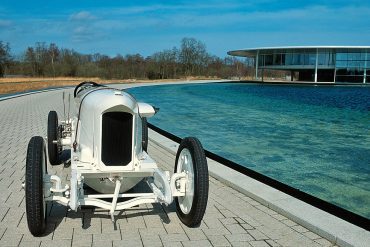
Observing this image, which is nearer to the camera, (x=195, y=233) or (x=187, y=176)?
(x=195, y=233)

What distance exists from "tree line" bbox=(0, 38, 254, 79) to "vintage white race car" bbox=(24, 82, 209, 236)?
6678 centimetres

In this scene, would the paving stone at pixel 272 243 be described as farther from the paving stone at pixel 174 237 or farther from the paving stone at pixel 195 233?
the paving stone at pixel 174 237

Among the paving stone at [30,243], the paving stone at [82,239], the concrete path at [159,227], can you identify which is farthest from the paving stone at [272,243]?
the paving stone at [30,243]

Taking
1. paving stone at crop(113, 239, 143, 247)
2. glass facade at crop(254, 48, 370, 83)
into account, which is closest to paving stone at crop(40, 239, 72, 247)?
paving stone at crop(113, 239, 143, 247)

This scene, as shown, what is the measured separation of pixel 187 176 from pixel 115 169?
0.80m

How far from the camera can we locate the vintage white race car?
4.10 m

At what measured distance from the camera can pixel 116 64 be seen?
3046 inches

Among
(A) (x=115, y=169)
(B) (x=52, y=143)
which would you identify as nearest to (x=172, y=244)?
(A) (x=115, y=169)

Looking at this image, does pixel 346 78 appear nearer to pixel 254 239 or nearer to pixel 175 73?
pixel 175 73

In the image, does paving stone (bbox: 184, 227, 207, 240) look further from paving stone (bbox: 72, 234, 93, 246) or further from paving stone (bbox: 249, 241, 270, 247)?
paving stone (bbox: 72, 234, 93, 246)

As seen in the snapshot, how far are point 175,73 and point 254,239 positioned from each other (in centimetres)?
8308

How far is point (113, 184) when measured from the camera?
4539 millimetres

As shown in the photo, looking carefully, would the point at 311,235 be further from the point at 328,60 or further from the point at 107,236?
the point at 328,60

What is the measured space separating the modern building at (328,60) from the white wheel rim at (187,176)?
207 ft
